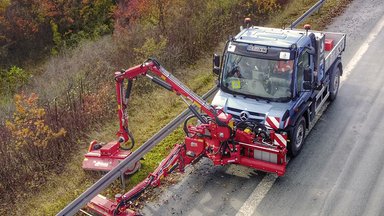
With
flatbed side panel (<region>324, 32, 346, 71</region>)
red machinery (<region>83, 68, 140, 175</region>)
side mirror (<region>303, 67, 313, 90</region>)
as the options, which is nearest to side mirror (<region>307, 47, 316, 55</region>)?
side mirror (<region>303, 67, 313, 90</region>)

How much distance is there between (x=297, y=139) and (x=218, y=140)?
1946 mm

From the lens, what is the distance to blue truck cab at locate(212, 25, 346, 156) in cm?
948

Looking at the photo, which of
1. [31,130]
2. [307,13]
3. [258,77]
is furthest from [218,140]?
[307,13]

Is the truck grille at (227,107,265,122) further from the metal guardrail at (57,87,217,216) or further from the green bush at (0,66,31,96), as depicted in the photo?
the green bush at (0,66,31,96)

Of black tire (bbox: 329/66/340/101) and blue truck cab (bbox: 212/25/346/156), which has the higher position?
blue truck cab (bbox: 212/25/346/156)

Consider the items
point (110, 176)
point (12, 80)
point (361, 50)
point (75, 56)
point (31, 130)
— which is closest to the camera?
point (110, 176)

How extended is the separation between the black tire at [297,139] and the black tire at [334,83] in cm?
232

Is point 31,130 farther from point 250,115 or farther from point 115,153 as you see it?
point 250,115

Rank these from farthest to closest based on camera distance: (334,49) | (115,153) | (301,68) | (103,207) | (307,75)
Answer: (334,49) < (301,68) < (115,153) < (307,75) < (103,207)

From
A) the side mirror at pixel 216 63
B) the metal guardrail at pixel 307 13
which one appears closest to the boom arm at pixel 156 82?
the side mirror at pixel 216 63

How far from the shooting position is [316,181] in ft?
30.2

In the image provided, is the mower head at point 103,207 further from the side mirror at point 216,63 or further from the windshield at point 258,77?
the side mirror at point 216,63

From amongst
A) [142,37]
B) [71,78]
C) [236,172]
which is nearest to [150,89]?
[71,78]

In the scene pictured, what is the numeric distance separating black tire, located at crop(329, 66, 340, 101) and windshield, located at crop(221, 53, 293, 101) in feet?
9.74
